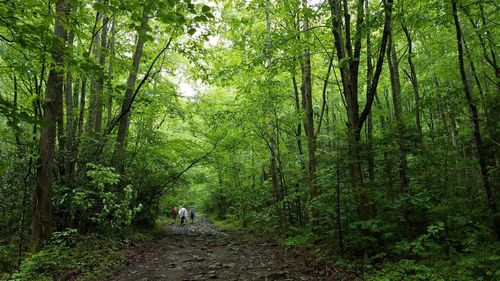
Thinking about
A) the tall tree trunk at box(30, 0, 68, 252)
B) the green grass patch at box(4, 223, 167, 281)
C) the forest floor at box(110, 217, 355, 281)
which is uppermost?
the tall tree trunk at box(30, 0, 68, 252)

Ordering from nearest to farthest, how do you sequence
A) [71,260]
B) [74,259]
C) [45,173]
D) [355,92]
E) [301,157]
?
[355,92] < [71,260] < [74,259] < [45,173] < [301,157]

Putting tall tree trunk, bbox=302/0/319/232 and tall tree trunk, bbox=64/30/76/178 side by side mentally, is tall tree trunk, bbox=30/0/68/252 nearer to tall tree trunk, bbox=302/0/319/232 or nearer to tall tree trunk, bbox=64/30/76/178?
tall tree trunk, bbox=64/30/76/178

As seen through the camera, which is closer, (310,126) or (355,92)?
(355,92)

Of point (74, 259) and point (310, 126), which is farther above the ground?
point (310, 126)

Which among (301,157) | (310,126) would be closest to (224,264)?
(301,157)

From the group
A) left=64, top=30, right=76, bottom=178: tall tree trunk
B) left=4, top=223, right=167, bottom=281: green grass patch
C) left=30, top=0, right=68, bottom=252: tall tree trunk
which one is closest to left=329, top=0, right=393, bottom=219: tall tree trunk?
left=4, top=223, right=167, bottom=281: green grass patch

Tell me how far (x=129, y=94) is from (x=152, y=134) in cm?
279

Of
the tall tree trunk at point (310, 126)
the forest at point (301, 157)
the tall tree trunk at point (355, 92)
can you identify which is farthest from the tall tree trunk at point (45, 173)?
the tall tree trunk at point (310, 126)

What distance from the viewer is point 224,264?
8227 mm

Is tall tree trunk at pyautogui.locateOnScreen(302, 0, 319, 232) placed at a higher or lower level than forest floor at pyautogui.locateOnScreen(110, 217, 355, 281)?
higher

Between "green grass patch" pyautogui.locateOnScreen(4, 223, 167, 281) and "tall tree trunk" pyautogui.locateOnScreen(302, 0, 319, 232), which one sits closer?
"green grass patch" pyautogui.locateOnScreen(4, 223, 167, 281)

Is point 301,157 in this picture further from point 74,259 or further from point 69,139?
point 69,139

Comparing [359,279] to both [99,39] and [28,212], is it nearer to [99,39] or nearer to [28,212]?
[28,212]

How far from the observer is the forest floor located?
668cm
